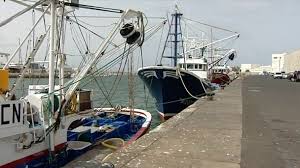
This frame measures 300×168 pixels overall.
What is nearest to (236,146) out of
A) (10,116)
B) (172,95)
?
(10,116)

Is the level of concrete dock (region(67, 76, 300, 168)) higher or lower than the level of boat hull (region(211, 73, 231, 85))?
lower

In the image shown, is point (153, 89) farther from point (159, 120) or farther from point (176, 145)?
point (176, 145)

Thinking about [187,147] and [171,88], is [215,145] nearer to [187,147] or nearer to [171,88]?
[187,147]

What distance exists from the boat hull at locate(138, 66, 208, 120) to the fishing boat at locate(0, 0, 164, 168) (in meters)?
11.5

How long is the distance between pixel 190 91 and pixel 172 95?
133 cm

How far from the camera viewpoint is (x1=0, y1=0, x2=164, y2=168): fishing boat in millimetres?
9016

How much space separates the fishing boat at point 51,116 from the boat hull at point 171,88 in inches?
452

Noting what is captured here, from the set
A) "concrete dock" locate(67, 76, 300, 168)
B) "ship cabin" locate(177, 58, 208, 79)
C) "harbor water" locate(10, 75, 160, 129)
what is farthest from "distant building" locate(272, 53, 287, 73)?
"concrete dock" locate(67, 76, 300, 168)

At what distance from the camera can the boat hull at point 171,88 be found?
26502 millimetres

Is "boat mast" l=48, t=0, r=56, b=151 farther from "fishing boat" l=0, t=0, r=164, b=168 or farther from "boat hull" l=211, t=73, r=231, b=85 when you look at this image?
"boat hull" l=211, t=73, r=231, b=85

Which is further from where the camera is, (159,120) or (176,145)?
(159,120)

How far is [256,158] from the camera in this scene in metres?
8.03

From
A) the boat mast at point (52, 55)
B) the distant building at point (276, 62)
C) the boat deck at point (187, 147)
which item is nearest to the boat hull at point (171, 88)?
the boat deck at point (187, 147)

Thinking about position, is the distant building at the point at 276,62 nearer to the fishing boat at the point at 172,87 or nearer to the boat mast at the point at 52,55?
the fishing boat at the point at 172,87
